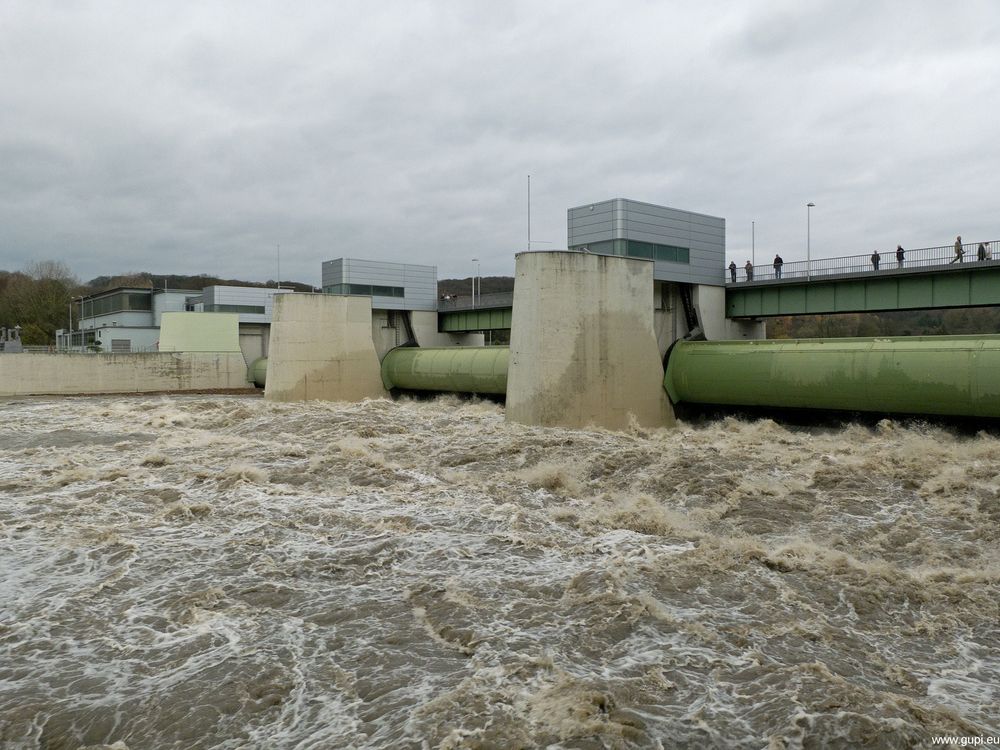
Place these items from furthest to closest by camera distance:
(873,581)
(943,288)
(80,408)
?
(80,408) < (943,288) < (873,581)

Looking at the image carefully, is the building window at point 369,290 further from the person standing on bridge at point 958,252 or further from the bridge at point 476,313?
the person standing on bridge at point 958,252

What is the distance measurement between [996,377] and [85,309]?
270ft

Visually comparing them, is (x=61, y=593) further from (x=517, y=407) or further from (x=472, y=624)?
Result: (x=517, y=407)

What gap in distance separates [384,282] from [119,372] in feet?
57.7

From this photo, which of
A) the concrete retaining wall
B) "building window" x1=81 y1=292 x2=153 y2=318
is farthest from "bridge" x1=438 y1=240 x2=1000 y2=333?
"building window" x1=81 y1=292 x2=153 y2=318

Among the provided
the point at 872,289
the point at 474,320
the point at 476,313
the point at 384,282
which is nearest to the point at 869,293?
the point at 872,289

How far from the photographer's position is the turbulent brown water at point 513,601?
643 centimetres

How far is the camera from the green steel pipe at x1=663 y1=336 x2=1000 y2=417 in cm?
1738

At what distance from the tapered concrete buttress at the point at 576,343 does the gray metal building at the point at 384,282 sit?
1794 cm

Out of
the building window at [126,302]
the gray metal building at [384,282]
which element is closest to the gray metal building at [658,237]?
the gray metal building at [384,282]

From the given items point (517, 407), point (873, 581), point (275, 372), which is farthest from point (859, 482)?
point (275, 372)

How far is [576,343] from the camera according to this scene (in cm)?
2234

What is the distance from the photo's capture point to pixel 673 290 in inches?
1023

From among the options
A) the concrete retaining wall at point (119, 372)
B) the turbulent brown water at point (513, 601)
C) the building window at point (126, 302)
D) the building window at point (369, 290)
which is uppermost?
the building window at point (126, 302)
